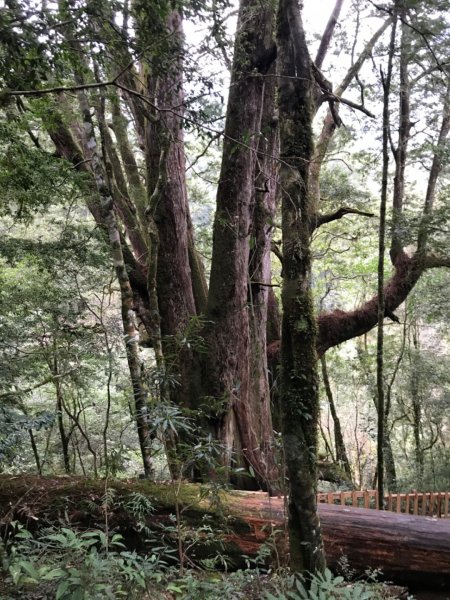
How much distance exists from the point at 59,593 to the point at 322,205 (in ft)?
31.3

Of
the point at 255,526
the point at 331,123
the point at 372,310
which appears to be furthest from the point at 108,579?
the point at 331,123

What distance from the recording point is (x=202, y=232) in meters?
10.8

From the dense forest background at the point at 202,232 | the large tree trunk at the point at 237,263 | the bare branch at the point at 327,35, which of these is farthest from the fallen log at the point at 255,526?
the bare branch at the point at 327,35

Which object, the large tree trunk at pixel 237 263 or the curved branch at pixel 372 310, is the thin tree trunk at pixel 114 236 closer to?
the large tree trunk at pixel 237 263

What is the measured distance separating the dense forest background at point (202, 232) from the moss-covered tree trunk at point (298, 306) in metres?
0.01

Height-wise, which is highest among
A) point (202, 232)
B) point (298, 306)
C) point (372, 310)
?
point (202, 232)

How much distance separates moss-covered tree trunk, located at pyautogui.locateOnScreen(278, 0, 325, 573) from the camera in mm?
2672

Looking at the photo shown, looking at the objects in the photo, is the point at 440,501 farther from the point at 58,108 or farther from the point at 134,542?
the point at 58,108

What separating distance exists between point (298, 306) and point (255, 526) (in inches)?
104

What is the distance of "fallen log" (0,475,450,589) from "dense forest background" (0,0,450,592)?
1.34 feet

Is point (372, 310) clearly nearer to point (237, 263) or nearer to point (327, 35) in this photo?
point (237, 263)

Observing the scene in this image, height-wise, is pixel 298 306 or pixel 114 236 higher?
pixel 114 236

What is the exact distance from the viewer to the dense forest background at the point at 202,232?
2.87 meters

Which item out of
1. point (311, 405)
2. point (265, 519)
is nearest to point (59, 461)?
point (265, 519)
